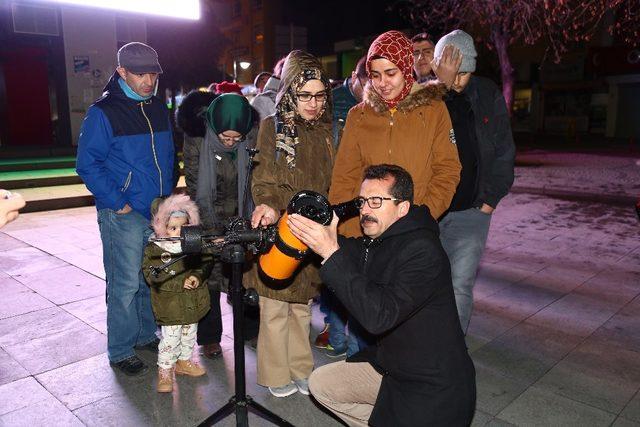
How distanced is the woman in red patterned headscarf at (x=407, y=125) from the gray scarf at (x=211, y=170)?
846 mm

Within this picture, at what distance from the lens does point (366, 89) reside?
302 cm

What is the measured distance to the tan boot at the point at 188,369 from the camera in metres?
3.48

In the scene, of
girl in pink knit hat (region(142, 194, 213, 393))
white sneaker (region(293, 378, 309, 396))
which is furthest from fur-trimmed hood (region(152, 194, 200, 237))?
white sneaker (region(293, 378, 309, 396))

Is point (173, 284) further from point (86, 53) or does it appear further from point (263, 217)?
point (86, 53)

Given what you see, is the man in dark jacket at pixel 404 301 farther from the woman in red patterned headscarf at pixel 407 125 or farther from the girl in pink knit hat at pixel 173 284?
the girl in pink knit hat at pixel 173 284

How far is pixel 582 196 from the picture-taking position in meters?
10.8

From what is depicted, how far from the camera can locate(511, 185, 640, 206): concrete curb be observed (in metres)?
10.1

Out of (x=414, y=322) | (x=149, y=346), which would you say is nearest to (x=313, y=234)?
(x=414, y=322)

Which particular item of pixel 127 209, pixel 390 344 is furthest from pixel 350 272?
pixel 127 209

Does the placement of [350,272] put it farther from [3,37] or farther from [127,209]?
[3,37]

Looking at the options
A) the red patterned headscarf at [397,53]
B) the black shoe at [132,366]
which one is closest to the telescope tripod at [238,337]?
the black shoe at [132,366]

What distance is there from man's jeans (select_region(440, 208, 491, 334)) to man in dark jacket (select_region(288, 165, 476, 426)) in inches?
54.1

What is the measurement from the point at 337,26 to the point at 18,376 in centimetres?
3498

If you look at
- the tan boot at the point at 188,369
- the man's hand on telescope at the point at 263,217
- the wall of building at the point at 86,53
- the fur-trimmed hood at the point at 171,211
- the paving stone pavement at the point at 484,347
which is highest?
the wall of building at the point at 86,53
